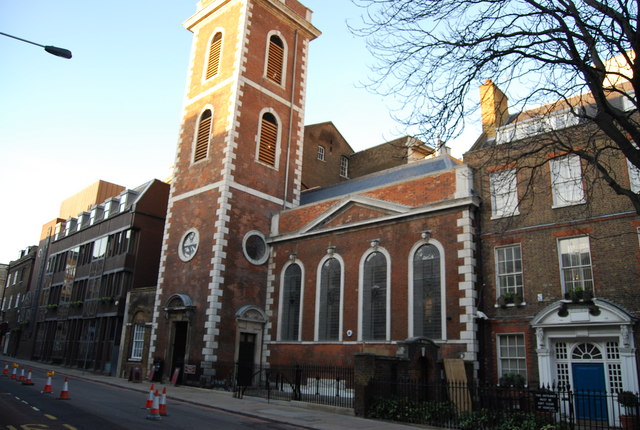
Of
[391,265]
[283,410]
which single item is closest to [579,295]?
[391,265]

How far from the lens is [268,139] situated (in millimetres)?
30344

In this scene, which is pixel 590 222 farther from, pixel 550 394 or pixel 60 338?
pixel 60 338

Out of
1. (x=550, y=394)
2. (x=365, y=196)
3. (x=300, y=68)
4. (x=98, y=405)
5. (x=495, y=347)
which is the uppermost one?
(x=300, y=68)

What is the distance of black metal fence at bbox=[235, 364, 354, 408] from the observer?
1927 centimetres

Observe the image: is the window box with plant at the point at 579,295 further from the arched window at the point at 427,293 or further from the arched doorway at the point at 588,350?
the arched window at the point at 427,293

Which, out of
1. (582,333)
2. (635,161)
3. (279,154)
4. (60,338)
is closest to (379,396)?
(582,333)

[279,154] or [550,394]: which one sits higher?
[279,154]

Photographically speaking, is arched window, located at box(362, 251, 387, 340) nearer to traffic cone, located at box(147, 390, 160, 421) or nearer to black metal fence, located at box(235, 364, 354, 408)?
black metal fence, located at box(235, 364, 354, 408)

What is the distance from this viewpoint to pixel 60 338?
41312 mm

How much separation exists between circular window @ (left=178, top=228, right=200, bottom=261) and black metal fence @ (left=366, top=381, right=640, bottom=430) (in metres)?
14.3

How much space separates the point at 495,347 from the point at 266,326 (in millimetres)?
12147

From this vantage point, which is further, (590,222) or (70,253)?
(70,253)

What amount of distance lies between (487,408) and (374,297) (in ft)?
28.1

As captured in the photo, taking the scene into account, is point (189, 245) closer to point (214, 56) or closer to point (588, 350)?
point (214, 56)
